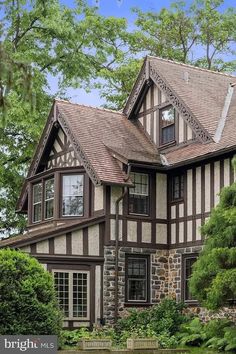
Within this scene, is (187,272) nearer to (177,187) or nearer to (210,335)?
(177,187)

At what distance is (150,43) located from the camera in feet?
130

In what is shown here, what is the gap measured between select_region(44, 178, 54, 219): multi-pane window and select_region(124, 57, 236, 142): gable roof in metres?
4.12

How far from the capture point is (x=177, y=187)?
2548 centimetres

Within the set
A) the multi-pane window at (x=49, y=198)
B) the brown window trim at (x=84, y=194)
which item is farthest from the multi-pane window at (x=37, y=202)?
the brown window trim at (x=84, y=194)

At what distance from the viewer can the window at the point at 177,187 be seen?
25209 millimetres

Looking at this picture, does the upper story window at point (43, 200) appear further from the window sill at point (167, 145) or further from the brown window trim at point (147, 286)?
the window sill at point (167, 145)

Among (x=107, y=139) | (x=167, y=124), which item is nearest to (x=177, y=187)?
(x=167, y=124)

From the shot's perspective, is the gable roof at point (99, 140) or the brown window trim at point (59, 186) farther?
the brown window trim at point (59, 186)

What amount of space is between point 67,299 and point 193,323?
3.99 metres

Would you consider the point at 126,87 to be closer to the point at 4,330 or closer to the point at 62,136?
the point at 62,136

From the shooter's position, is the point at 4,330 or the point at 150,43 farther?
the point at 150,43

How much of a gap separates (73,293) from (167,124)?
701 centimetres

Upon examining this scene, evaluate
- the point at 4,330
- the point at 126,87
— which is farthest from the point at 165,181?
the point at 126,87

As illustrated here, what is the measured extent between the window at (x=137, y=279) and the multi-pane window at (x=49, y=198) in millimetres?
3700
